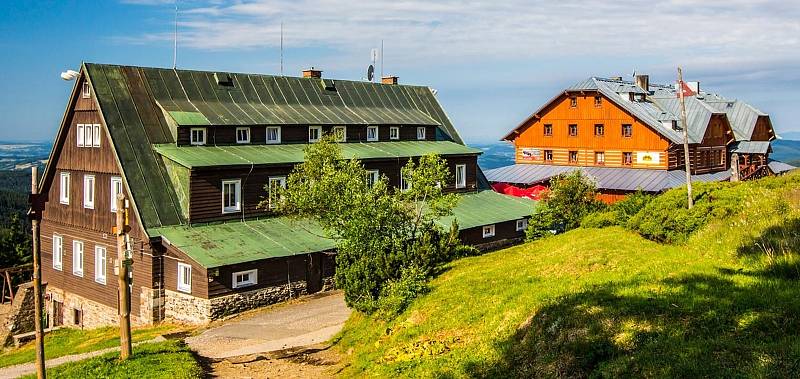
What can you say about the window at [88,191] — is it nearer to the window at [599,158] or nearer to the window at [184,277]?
the window at [184,277]

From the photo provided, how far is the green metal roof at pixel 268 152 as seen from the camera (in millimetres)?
39281

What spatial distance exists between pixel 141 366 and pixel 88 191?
22122mm

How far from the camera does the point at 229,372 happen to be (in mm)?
23625

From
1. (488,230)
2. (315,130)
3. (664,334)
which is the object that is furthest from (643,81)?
(664,334)

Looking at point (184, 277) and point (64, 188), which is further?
point (64, 188)

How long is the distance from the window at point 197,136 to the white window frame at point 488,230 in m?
20.3

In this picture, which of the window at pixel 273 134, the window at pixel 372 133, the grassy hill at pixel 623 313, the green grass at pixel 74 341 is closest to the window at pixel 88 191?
the green grass at pixel 74 341

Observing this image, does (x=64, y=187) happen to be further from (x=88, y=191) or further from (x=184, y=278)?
(x=184, y=278)

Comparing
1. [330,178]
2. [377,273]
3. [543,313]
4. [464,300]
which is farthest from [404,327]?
[330,178]

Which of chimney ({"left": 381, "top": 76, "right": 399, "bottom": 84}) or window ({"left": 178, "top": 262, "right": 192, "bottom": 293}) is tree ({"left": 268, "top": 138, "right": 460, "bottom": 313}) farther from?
chimney ({"left": 381, "top": 76, "right": 399, "bottom": 84})

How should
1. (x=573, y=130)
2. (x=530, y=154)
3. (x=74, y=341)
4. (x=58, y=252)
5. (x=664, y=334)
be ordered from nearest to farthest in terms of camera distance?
(x=664, y=334)
(x=74, y=341)
(x=58, y=252)
(x=573, y=130)
(x=530, y=154)

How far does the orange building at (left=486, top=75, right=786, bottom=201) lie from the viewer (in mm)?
64500

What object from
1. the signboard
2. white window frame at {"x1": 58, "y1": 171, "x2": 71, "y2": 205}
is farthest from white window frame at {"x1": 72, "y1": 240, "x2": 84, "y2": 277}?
the signboard

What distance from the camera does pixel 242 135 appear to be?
44.5 m
